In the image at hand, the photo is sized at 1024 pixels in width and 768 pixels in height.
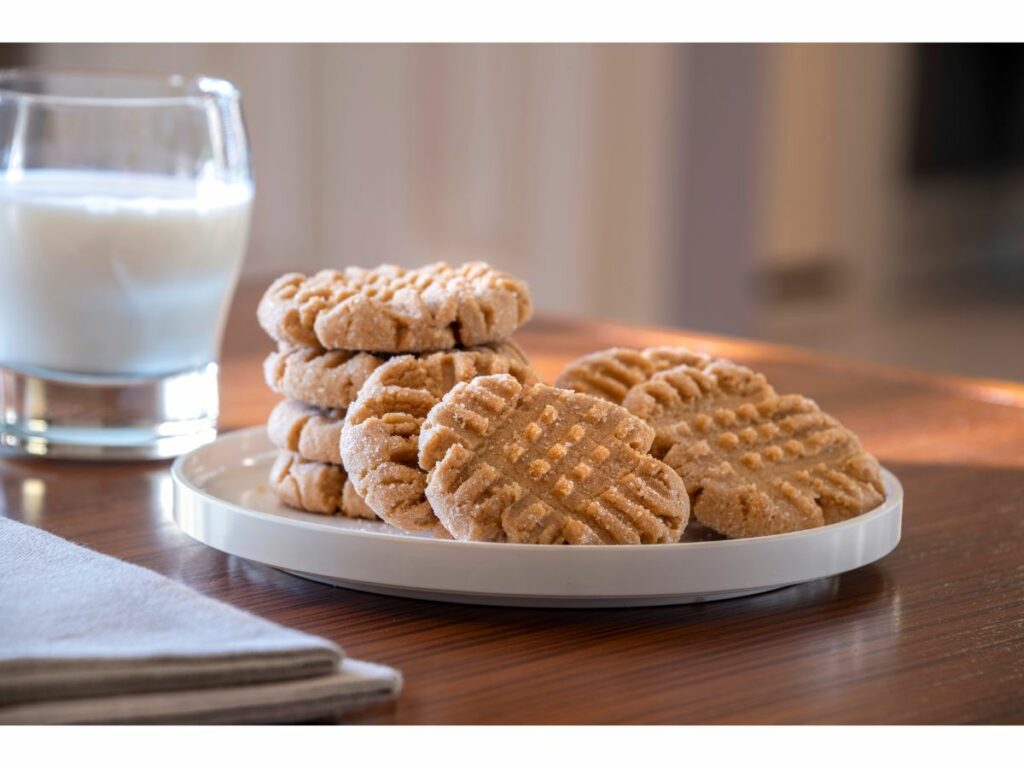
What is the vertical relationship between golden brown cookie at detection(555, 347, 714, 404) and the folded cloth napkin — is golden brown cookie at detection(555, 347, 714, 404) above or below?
above

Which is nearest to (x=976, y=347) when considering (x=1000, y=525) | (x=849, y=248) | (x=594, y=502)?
(x=849, y=248)

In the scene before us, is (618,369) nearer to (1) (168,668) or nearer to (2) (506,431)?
(2) (506,431)

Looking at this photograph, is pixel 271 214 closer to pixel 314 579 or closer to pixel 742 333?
pixel 742 333

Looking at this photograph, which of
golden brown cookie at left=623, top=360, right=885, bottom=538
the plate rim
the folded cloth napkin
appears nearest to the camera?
the folded cloth napkin

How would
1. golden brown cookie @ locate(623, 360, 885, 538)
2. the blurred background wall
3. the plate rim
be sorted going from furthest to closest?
the blurred background wall → golden brown cookie @ locate(623, 360, 885, 538) → the plate rim

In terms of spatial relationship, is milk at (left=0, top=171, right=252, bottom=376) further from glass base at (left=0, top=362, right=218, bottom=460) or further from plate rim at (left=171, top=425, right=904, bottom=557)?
plate rim at (left=171, top=425, right=904, bottom=557)

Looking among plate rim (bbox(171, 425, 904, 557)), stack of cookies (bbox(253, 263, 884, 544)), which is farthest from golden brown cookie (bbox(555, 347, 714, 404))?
plate rim (bbox(171, 425, 904, 557))
